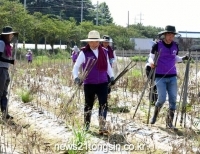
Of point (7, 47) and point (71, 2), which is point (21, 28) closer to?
point (7, 47)

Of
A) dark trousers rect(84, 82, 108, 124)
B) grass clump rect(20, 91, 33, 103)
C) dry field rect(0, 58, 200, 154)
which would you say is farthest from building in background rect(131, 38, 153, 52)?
dark trousers rect(84, 82, 108, 124)

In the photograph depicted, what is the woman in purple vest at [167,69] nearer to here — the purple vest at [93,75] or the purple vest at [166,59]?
the purple vest at [166,59]

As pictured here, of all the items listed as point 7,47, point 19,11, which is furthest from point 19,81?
point 19,11

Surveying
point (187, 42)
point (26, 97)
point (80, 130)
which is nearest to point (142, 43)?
point (187, 42)

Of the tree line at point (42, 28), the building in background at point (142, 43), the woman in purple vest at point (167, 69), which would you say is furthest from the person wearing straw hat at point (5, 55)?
the building in background at point (142, 43)

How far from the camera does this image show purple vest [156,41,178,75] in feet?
19.0

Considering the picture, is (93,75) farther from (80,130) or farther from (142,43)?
(142,43)

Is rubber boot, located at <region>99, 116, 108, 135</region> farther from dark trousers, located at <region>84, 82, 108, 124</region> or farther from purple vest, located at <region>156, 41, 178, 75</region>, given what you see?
purple vest, located at <region>156, 41, 178, 75</region>

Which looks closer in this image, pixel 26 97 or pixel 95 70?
pixel 95 70

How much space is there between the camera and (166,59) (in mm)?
5844

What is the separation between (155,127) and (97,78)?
118cm

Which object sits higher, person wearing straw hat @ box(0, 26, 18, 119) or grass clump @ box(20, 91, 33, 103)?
person wearing straw hat @ box(0, 26, 18, 119)

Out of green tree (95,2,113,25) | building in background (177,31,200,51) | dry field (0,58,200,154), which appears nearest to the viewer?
dry field (0,58,200,154)

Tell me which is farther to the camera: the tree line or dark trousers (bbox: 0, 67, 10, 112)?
the tree line
